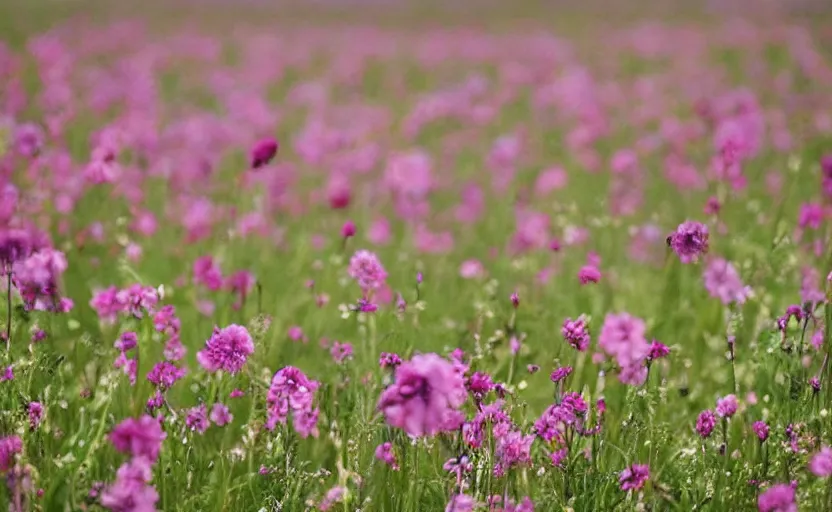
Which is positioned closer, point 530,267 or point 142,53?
point 530,267

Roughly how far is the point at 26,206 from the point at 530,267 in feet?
8.19

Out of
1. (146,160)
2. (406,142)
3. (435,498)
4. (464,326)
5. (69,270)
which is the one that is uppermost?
(406,142)

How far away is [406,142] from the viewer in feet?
26.7

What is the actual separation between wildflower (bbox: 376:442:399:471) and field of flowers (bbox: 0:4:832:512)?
4 centimetres

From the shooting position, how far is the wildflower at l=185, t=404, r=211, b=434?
7.75 ft

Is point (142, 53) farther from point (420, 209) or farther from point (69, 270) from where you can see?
point (69, 270)

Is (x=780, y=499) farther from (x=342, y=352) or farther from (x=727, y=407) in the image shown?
(x=342, y=352)

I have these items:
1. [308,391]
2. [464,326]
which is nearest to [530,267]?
[464,326]

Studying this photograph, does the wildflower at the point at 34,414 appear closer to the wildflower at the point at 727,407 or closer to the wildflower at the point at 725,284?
the wildflower at the point at 727,407

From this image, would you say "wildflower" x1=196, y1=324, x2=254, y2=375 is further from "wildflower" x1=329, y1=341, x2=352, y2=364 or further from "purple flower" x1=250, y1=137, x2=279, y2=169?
"purple flower" x1=250, y1=137, x2=279, y2=169

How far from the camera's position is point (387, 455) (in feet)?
7.37

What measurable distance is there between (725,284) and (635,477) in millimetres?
1034

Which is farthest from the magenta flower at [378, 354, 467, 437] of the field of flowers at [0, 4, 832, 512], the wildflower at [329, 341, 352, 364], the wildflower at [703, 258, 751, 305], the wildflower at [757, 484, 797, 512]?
the wildflower at [703, 258, 751, 305]

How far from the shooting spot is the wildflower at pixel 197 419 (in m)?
2.36
